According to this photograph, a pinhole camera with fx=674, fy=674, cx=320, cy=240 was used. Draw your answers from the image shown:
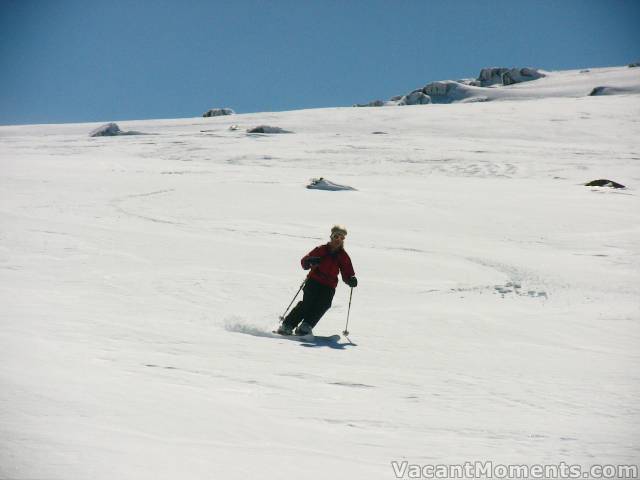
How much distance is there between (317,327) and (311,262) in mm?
910

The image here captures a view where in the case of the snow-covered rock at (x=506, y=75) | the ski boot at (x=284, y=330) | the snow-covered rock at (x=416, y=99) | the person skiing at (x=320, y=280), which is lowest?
the ski boot at (x=284, y=330)

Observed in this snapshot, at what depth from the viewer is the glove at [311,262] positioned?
23.5 ft

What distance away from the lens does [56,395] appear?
3418 millimetres

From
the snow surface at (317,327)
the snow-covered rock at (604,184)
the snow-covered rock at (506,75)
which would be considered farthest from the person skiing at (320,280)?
the snow-covered rock at (506,75)

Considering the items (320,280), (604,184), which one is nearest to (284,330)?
(320,280)

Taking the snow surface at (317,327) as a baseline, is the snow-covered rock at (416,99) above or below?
above

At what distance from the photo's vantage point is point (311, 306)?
23.8 ft

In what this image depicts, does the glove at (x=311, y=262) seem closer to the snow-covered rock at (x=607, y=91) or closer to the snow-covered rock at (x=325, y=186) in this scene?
the snow-covered rock at (x=325, y=186)

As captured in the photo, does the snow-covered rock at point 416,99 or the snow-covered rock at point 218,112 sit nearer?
the snow-covered rock at point 218,112

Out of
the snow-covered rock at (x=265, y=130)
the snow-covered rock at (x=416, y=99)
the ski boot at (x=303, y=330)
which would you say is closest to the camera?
the ski boot at (x=303, y=330)

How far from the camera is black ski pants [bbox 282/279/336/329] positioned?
7.23 meters

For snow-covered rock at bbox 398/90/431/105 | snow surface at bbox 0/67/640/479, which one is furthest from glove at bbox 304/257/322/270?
snow-covered rock at bbox 398/90/431/105

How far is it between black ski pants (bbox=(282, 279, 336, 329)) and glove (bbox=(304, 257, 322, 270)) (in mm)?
258

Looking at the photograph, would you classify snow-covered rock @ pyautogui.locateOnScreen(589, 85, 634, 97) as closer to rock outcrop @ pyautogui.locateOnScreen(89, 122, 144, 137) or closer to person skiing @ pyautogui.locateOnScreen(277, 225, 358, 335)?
rock outcrop @ pyautogui.locateOnScreen(89, 122, 144, 137)
